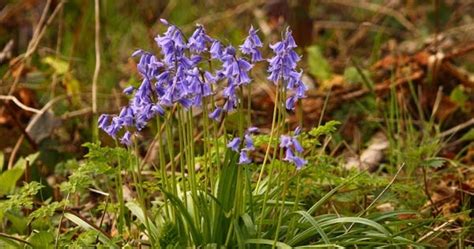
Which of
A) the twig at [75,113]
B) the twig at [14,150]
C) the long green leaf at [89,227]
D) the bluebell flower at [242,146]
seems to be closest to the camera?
the bluebell flower at [242,146]

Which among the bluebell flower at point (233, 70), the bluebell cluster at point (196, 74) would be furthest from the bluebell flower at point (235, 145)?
the bluebell flower at point (233, 70)

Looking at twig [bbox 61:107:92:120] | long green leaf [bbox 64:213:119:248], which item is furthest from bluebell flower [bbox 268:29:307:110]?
twig [bbox 61:107:92:120]

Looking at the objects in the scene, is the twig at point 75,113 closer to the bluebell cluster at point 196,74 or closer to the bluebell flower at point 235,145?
the bluebell cluster at point 196,74

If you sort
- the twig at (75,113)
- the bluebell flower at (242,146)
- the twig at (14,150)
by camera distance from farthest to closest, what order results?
the twig at (75,113) → the twig at (14,150) → the bluebell flower at (242,146)

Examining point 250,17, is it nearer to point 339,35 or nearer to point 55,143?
point 339,35

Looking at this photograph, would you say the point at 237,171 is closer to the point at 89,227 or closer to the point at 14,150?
the point at 89,227

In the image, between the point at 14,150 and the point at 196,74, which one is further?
the point at 14,150

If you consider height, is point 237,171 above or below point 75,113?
below

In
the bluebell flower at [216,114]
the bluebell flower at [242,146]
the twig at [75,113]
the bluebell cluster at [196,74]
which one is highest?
the bluebell cluster at [196,74]

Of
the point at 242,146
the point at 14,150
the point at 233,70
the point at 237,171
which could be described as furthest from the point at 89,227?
the point at 14,150

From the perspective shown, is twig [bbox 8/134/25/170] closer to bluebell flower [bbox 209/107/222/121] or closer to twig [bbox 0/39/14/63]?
twig [bbox 0/39/14/63]

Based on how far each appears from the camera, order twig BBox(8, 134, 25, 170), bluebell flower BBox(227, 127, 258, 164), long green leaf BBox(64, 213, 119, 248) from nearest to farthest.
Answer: bluebell flower BBox(227, 127, 258, 164) < long green leaf BBox(64, 213, 119, 248) < twig BBox(8, 134, 25, 170)
